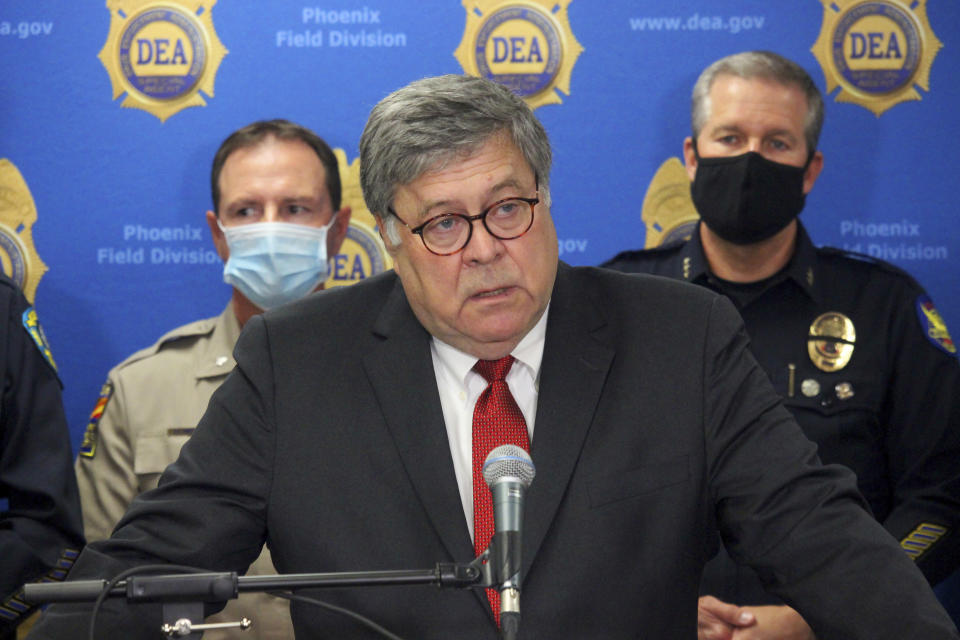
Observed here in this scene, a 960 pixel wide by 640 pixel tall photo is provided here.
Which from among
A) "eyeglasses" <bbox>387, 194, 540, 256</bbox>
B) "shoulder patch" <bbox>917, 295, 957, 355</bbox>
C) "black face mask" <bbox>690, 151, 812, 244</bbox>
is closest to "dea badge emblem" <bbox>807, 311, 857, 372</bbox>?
"shoulder patch" <bbox>917, 295, 957, 355</bbox>

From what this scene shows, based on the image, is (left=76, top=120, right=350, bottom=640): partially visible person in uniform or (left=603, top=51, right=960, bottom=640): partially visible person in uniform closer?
(left=603, top=51, right=960, bottom=640): partially visible person in uniform

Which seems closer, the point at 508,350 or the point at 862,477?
the point at 508,350

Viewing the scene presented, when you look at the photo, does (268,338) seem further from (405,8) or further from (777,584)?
(405,8)

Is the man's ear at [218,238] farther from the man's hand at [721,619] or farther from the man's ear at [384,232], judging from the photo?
the man's hand at [721,619]

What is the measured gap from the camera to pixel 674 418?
2.01 metres

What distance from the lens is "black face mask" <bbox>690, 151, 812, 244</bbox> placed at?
10.3 feet

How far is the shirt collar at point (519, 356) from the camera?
2.12m

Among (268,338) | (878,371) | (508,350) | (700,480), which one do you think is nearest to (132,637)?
(268,338)

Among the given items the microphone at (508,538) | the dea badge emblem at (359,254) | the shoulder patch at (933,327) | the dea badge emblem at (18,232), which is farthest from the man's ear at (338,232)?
the microphone at (508,538)

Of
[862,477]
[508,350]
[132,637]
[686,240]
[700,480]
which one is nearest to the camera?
[132,637]

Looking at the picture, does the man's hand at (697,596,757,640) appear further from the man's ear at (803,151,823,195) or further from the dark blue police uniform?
the man's ear at (803,151,823,195)

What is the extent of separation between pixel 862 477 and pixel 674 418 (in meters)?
1.30

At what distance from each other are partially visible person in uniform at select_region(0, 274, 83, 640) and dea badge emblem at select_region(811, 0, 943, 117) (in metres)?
2.52

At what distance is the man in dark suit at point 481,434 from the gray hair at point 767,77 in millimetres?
1274
